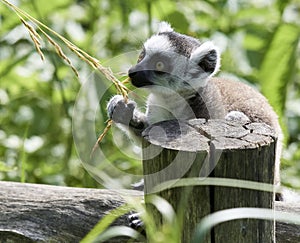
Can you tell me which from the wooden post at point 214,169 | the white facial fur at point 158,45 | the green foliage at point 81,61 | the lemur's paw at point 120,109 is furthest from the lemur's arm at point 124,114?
the wooden post at point 214,169

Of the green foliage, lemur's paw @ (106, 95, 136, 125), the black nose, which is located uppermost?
the green foliage

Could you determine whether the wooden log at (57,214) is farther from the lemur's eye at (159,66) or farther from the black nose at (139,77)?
the lemur's eye at (159,66)

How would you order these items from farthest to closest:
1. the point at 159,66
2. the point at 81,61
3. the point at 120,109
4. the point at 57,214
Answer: the point at 81,61, the point at 159,66, the point at 120,109, the point at 57,214

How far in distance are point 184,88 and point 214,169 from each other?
139 cm

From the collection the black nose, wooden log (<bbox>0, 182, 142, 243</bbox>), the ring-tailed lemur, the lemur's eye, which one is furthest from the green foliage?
wooden log (<bbox>0, 182, 142, 243</bbox>)

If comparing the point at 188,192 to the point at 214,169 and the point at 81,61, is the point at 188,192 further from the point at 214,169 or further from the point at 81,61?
the point at 81,61

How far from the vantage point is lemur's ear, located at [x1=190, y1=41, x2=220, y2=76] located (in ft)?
10.8

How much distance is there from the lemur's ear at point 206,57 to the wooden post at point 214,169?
1258mm

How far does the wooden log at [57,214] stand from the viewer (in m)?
2.34

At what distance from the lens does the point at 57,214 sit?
2363 mm

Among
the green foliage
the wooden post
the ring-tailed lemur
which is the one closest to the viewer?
the wooden post

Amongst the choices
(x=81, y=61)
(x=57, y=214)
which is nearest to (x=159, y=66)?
(x=57, y=214)

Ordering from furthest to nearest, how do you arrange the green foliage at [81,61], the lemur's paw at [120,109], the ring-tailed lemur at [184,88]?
the green foliage at [81,61]
the ring-tailed lemur at [184,88]
the lemur's paw at [120,109]

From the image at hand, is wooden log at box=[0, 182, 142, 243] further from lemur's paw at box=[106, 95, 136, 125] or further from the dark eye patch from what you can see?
the dark eye patch
